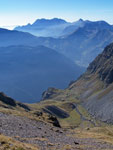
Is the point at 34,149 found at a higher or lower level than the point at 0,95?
lower

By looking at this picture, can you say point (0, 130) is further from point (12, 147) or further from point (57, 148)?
point (12, 147)

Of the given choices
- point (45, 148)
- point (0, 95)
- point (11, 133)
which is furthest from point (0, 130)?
point (0, 95)

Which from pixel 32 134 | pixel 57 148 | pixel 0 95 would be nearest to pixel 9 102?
pixel 0 95

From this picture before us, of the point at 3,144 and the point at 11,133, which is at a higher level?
the point at 11,133

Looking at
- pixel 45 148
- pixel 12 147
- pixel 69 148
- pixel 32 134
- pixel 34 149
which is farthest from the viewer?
pixel 32 134

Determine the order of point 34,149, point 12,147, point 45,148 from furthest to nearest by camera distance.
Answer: point 45,148
point 34,149
point 12,147

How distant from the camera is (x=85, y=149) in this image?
39000mm

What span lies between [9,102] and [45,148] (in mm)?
116628

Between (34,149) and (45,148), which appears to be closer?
(34,149)

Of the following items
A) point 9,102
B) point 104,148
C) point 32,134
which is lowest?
point 104,148

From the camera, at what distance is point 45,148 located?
34656 millimetres

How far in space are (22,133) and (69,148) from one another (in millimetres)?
9027

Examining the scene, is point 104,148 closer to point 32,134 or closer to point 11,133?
point 32,134

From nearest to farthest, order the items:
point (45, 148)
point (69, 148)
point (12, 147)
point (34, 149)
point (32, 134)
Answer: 1. point (12, 147)
2. point (34, 149)
3. point (45, 148)
4. point (69, 148)
5. point (32, 134)
